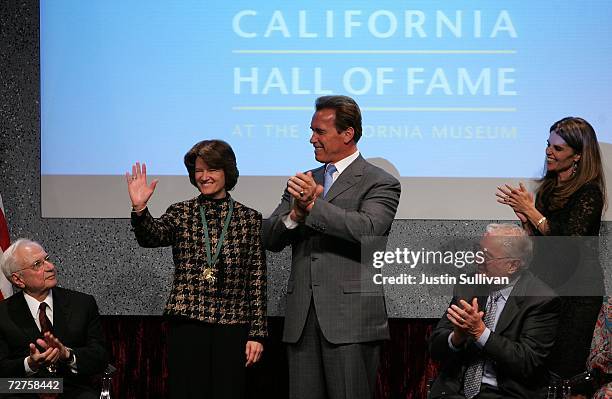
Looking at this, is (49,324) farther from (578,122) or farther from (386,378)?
(578,122)

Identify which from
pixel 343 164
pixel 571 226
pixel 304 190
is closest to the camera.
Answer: pixel 304 190

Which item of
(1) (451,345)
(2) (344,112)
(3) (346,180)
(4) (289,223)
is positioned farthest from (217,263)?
(1) (451,345)

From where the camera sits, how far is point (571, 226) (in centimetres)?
349

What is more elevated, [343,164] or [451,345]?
[343,164]

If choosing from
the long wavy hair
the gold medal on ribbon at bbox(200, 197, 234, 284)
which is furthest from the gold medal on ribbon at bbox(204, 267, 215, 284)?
the long wavy hair

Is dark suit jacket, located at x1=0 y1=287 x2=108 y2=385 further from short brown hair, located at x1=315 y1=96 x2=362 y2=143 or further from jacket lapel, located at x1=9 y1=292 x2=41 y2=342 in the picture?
short brown hair, located at x1=315 y1=96 x2=362 y2=143

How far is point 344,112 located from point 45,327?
4.39ft

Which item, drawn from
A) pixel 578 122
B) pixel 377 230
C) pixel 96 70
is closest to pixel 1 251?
pixel 96 70

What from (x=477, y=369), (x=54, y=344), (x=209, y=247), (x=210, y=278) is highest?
(x=209, y=247)

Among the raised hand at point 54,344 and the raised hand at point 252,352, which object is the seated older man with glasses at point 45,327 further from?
the raised hand at point 252,352

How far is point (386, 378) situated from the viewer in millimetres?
4383

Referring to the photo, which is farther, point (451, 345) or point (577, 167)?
point (577, 167)

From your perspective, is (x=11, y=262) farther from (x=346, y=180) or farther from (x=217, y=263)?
(x=346, y=180)

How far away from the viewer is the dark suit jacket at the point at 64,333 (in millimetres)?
3209
